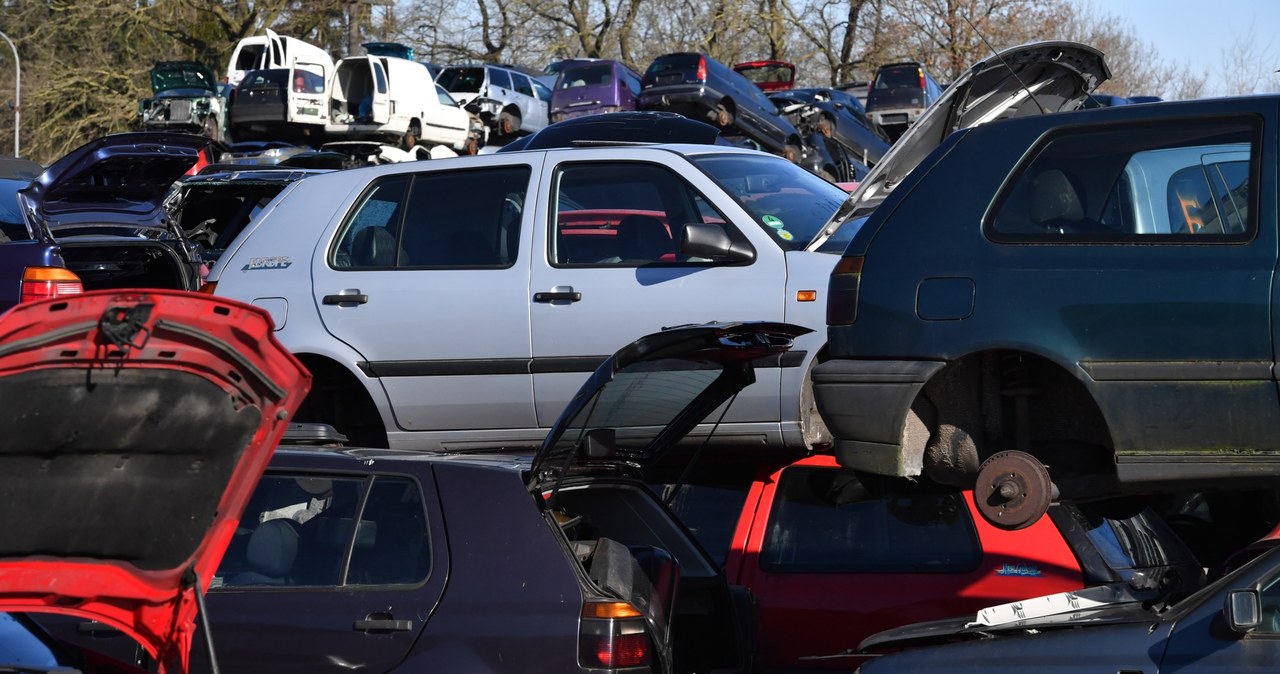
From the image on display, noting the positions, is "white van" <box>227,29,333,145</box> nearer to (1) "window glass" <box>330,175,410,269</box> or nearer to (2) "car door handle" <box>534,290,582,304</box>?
(1) "window glass" <box>330,175,410,269</box>

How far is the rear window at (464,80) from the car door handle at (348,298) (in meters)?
24.7

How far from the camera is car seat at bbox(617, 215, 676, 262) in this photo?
677 cm

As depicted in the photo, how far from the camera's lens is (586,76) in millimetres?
28266

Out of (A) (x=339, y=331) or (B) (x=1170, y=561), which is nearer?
(B) (x=1170, y=561)

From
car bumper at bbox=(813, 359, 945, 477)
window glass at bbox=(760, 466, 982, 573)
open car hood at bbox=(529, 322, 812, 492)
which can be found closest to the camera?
open car hood at bbox=(529, 322, 812, 492)

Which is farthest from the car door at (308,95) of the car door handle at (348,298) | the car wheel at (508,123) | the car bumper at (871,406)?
the car bumper at (871,406)

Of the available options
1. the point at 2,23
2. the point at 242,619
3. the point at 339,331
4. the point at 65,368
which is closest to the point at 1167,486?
the point at 242,619

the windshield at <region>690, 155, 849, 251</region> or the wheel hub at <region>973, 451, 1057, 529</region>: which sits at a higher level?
the windshield at <region>690, 155, 849, 251</region>

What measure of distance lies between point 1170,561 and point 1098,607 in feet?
3.69

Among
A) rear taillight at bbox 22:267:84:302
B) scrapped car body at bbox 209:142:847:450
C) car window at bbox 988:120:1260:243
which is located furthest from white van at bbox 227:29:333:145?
car window at bbox 988:120:1260:243

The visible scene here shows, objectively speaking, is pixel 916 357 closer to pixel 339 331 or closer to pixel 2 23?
pixel 339 331

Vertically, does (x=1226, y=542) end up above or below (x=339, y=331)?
below

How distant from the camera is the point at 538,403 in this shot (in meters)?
6.69

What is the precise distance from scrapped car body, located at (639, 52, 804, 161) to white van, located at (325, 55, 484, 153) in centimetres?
470
